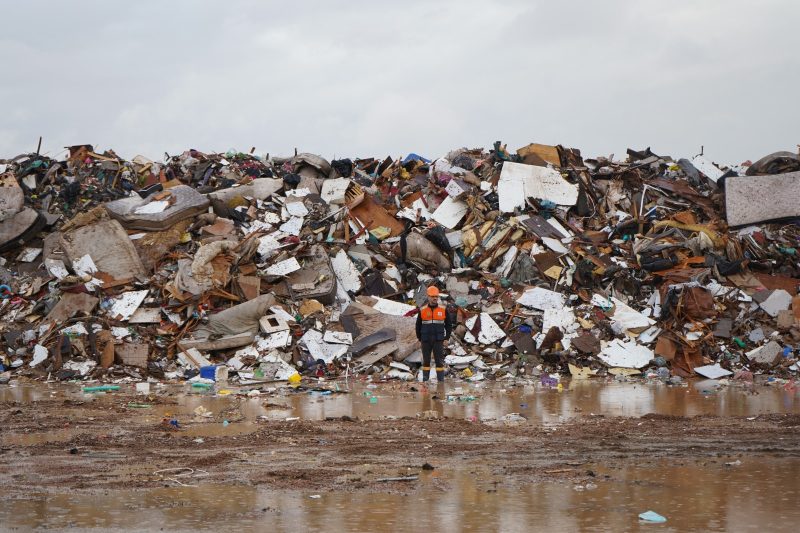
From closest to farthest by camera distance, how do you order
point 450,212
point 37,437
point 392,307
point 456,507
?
point 456,507
point 37,437
point 392,307
point 450,212

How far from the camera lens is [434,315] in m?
12.7

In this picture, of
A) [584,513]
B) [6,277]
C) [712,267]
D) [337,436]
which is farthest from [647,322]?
[6,277]

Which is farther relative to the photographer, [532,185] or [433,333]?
[532,185]

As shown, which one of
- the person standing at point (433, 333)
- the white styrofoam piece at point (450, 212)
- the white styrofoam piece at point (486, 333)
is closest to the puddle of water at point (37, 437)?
the person standing at point (433, 333)

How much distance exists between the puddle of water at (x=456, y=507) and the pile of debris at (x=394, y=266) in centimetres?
754

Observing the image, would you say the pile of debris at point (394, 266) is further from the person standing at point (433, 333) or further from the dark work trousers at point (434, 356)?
the person standing at point (433, 333)

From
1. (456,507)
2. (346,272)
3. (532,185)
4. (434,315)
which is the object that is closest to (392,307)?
(346,272)

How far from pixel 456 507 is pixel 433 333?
758 cm

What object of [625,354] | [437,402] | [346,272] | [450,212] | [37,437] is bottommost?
[37,437]

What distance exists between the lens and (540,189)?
1770 centimetres

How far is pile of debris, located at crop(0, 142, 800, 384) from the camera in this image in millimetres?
13844

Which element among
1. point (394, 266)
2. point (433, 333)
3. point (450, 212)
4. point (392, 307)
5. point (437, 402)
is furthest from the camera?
point (450, 212)

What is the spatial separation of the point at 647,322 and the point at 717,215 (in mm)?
4158

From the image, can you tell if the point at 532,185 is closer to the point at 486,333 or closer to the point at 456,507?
the point at 486,333
